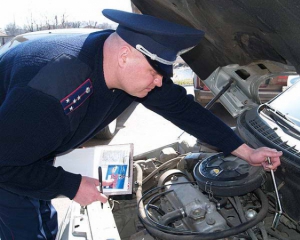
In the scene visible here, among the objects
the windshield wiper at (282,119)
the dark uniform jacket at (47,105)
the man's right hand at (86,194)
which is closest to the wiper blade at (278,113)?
the windshield wiper at (282,119)

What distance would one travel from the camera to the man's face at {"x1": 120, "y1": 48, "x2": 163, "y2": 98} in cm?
153

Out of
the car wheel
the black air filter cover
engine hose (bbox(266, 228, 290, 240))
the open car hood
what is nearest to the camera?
the open car hood

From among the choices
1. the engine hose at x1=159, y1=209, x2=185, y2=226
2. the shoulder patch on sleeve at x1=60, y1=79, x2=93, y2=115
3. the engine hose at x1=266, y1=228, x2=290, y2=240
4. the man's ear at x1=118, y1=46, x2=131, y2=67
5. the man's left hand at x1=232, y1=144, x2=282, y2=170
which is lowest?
the engine hose at x1=159, y1=209, x2=185, y2=226

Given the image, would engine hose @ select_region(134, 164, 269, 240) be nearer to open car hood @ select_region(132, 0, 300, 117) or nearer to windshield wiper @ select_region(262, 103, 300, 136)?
windshield wiper @ select_region(262, 103, 300, 136)

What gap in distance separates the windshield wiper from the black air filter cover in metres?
0.35

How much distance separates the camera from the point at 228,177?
1.80m

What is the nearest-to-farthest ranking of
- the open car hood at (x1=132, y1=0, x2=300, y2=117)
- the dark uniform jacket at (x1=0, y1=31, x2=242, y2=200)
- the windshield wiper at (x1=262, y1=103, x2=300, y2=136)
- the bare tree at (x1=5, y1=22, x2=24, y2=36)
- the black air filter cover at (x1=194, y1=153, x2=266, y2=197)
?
the dark uniform jacket at (x1=0, y1=31, x2=242, y2=200) → the open car hood at (x1=132, y1=0, x2=300, y2=117) → the black air filter cover at (x1=194, y1=153, x2=266, y2=197) → the windshield wiper at (x1=262, y1=103, x2=300, y2=136) → the bare tree at (x1=5, y1=22, x2=24, y2=36)

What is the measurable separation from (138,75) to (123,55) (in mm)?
110

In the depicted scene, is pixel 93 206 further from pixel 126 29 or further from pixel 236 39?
pixel 236 39

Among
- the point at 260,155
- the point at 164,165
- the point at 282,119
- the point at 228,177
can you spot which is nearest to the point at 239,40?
the point at 282,119

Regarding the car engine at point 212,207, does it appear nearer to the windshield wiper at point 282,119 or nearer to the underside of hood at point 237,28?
the windshield wiper at point 282,119

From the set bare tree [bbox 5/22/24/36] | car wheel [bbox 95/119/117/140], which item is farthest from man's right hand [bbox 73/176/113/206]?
bare tree [bbox 5/22/24/36]

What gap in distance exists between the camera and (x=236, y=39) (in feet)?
6.57

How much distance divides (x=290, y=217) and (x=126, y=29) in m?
1.18
